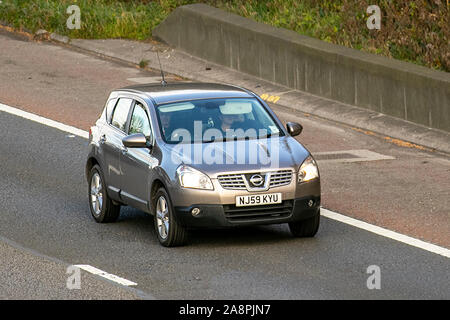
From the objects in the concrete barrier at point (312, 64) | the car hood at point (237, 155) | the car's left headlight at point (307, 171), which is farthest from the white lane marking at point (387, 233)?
the concrete barrier at point (312, 64)

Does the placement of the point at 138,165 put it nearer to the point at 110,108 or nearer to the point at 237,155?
the point at 237,155

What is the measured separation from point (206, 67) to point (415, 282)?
13.8 metres

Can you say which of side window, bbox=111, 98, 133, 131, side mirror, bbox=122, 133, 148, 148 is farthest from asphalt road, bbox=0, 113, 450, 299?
side window, bbox=111, 98, 133, 131

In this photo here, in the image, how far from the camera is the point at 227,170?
13562mm

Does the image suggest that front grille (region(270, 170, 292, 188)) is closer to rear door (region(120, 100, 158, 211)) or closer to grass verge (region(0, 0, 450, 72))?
rear door (region(120, 100, 158, 211))

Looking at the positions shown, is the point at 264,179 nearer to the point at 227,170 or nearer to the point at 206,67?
the point at 227,170

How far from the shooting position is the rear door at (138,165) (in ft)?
47.2

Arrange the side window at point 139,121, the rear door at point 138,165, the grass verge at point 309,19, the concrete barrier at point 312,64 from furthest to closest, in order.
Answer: the grass verge at point 309,19 < the concrete barrier at point 312,64 < the side window at point 139,121 < the rear door at point 138,165

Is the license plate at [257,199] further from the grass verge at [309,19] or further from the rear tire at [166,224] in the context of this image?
the grass verge at [309,19]

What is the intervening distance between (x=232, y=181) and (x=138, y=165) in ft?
4.87

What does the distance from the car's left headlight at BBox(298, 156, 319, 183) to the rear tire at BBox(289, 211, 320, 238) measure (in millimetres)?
481

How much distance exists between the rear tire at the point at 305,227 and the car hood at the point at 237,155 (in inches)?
29.1

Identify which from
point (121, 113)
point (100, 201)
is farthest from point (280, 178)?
point (100, 201)
